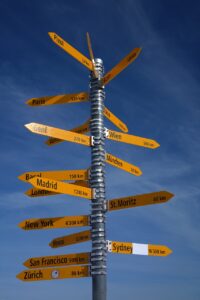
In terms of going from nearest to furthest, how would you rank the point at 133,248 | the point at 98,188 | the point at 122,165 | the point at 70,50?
the point at 133,248
the point at 98,188
the point at 70,50
the point at 122,165

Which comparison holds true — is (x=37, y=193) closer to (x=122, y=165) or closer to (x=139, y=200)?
(x=122, y=165)

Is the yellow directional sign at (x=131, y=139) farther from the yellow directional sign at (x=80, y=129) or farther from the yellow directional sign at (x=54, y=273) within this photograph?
the yellow directional sign at (x=54, y=273)

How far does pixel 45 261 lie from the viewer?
12430 millimetres

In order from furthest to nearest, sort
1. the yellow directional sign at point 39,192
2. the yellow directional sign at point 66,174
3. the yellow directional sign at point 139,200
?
the yellow directional sign at point 39,192
the yellow directional sign at point 66,174
the yellow directional sign at point 139,200

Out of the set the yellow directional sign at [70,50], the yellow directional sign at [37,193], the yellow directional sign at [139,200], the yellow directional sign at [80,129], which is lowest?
the yellow directional sign at [139,200]

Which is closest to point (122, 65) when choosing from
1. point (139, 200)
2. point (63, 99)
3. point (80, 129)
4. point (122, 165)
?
point (63, 99)

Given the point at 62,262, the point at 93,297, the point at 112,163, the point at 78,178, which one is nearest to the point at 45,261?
the point at 62,262

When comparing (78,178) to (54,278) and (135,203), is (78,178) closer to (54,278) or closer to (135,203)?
(135,203)

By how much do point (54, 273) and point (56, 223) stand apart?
1.25 metres

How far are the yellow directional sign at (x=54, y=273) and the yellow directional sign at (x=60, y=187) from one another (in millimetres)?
1846

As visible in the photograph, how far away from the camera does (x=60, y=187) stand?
38.8ft

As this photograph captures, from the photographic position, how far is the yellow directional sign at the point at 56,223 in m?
12.5

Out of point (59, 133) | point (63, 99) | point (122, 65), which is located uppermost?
point (122, 65)

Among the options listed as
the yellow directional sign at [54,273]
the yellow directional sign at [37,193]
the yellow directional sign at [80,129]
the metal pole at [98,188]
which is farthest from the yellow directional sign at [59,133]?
the yellow directional sign at [54,273]
